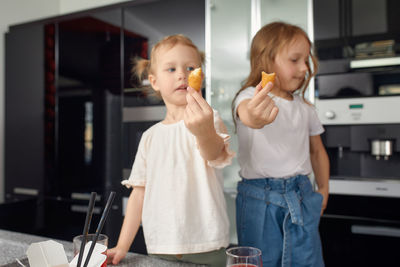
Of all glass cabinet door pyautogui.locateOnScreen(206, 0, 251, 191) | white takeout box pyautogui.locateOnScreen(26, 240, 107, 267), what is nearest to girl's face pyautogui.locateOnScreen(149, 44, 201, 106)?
white takeout box pyautogui.locateOnScreen(26, 240, 107, 267)

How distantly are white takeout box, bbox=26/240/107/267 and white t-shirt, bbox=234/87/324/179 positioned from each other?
1.74ft

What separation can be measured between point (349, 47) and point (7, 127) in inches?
82.6

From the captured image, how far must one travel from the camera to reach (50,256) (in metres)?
0.56

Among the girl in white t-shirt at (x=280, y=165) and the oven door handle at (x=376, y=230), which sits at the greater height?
the girl in white t-shirt at (x=280, y=165)

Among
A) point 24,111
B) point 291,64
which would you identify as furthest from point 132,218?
point 24,111

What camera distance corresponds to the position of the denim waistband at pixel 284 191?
0.96 m

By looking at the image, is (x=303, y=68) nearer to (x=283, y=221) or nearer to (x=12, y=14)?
(x=283, y=221)

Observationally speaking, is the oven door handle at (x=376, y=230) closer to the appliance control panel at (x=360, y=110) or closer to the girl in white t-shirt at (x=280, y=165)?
the appliance control panel at (x=360, y=110)

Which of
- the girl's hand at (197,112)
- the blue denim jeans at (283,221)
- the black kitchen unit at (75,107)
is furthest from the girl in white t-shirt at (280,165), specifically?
the black kitchen unit at (75,107)

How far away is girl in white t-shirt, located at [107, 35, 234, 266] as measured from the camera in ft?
2.75

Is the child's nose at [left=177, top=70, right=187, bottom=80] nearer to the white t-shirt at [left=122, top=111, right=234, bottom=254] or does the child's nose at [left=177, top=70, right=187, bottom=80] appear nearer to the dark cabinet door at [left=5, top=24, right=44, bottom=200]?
the white t-shirt at [left=122, top=111, right=234, bottom=254]

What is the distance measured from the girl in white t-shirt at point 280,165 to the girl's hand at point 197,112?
0.26 meters

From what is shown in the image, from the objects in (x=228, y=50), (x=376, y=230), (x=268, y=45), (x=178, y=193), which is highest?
(x=228, y=50)

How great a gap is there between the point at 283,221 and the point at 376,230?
78 cm
